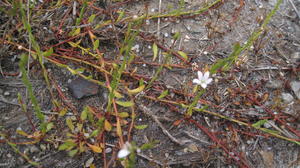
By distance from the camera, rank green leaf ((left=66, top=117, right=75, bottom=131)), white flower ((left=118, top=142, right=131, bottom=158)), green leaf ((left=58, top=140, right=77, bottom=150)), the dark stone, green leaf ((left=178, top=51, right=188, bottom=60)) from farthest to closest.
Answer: green leaf ((left=178, top=51, right=188, bottom=60)), the dark stone, green leaf ((left=66, top=117, right=75, bottom=131)), green leaf ((left=58, top=140, right=77, bottom=150)), white flower ((left=118, top=142, right=131, bottom=158))

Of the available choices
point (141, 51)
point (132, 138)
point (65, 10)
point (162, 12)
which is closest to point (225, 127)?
point (132, 138)

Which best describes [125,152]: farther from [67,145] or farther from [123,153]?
[67,145]

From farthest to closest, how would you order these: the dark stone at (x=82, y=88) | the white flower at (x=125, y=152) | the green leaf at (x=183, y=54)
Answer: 1. the green leaf at (x=183, y=54)
2. the dark stone at (x=82, y=88)
3. the white flower at (x=125, y=152)

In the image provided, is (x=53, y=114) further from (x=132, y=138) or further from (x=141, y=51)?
(x=141, y=51)

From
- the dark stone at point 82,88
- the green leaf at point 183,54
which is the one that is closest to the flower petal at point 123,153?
the dark stone at point 82,88

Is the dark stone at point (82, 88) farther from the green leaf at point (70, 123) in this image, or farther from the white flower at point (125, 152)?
the white flower at point (125, 152)

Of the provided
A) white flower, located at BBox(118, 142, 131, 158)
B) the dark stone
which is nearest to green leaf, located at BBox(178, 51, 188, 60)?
the dark stone

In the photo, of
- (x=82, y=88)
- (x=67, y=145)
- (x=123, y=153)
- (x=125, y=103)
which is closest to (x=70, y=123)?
(x=67, y=145)

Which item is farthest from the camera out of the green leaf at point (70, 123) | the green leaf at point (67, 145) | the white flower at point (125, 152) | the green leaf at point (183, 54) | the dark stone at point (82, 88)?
the green leaf at point (183, 54)

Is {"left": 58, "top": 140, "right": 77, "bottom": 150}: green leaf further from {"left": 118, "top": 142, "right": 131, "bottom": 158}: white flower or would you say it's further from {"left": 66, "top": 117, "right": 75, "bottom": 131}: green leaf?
{"left": 118, "top": 142, "right": 131, "bottom": 158}: white flower
